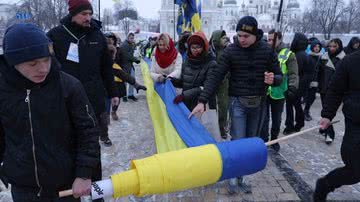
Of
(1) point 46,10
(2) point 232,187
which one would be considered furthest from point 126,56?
(1) point 46,10

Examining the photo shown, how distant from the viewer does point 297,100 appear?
6922mm

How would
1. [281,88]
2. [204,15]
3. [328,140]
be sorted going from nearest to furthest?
[281,88] < [328,140] < [204,15]

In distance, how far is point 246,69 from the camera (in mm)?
3984

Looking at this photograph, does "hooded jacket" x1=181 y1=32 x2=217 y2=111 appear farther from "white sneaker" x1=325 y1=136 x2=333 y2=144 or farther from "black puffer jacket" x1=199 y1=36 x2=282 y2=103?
"white sneaker" x1=325 y1=136 x2=333 y2=144

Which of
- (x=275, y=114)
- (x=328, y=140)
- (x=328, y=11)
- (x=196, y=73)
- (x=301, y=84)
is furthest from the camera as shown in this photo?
(x=328, y=11)

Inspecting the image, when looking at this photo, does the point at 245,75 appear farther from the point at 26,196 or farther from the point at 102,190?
the point at 26,196

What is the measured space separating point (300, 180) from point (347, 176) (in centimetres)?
124

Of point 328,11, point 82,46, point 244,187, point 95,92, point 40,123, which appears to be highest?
point 328,11

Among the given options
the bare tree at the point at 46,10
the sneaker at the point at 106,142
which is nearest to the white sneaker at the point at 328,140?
the sneaker at the point at 106,142

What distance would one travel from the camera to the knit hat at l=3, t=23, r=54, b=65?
197 centimetres

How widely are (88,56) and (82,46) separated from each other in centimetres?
12

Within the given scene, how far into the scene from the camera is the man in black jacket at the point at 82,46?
355 centimetres

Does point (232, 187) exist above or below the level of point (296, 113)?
below

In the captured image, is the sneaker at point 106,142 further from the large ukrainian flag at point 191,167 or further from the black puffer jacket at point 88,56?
the large ukrainian flag at point 191,167
